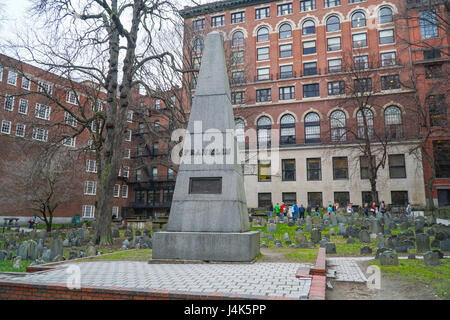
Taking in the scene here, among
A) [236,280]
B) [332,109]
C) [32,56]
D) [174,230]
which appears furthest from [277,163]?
[236,280]

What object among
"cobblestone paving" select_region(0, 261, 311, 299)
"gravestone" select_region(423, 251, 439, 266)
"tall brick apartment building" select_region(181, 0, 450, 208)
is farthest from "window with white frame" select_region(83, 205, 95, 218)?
"gravestone" select_region(423, 251, 439, 266)

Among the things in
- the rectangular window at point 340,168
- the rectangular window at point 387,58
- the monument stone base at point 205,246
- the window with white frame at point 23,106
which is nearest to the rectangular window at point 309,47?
the rectangular window at point 387,58

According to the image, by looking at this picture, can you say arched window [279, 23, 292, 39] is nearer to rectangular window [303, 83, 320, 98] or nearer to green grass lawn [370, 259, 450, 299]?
rectangular window [303, 83, 320, 98]

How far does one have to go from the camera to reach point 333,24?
38844 mm

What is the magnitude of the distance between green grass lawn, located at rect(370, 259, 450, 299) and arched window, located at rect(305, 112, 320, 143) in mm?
30276

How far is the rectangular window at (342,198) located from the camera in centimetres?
3497

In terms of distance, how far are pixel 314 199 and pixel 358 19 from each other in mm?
22537

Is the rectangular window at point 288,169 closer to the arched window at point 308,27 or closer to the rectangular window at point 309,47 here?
the rectangular window at point 309,47

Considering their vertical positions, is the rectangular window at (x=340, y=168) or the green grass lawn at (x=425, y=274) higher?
the rectangular window at (x=340, y=168)

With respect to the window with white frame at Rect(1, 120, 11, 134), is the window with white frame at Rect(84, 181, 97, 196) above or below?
below

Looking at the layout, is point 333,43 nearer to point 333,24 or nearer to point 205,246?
point 333,24

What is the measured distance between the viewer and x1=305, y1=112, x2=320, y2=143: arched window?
124 ft

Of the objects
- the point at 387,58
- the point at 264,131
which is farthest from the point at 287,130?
the point at 387,58

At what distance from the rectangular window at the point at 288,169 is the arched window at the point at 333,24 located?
1723 centimetres
